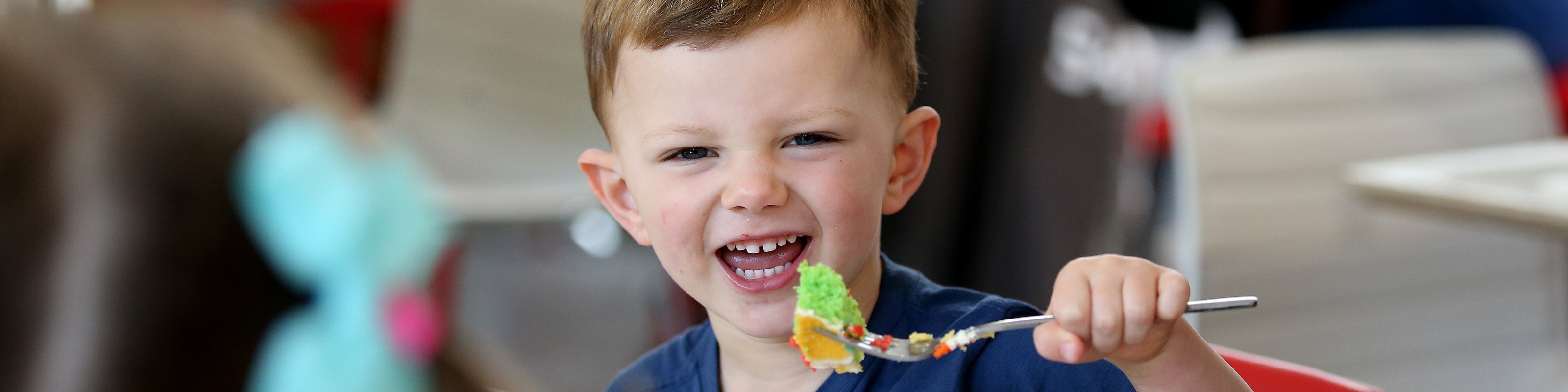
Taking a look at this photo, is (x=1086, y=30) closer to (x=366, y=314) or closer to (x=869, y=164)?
(x=869, y=164)

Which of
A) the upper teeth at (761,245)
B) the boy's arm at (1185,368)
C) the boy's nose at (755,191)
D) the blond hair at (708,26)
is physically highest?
the blond hair at (708,26)

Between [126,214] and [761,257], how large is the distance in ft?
1.25

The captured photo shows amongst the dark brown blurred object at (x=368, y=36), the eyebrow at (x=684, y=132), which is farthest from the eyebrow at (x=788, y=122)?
the dark brown blurred object at (x=368, y=36)

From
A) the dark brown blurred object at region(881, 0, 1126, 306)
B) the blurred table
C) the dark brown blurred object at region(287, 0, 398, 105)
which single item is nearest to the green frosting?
the blurred table

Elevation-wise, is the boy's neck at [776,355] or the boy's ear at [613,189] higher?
the boy's ear at [613,189]

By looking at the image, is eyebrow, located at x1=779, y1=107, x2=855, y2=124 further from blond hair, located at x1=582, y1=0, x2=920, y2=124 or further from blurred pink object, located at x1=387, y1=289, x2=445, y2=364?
Answer: blurred pink object, located at x1=387, y1=289, x2=445, y2=364

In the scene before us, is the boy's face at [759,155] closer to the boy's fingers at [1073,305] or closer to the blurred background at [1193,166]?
the boy's fingers at [1073,305]

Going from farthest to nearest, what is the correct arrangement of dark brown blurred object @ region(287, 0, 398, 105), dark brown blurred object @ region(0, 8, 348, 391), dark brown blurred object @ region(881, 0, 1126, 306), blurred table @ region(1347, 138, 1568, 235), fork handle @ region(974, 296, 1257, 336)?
dark brown blurred object @ region(287, 0, 398, 105)
dark brown blurred object @ region(881, 0, 1126, 306)
blurred table @ region(1347, 138, 1568, 235)
fork handle @ region(974, 296, 1257, 336)
dark brown blurred object @ region(0, 8, 348, 391)

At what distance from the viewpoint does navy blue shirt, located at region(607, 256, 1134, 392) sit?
68cm

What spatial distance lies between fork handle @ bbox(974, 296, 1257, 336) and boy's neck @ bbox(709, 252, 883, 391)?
139mm

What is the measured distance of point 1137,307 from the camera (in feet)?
1.87

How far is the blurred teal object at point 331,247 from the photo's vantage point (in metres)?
0.35

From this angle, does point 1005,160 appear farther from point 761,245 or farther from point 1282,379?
point 761,245

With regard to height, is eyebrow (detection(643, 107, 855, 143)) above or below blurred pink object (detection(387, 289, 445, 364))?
above
